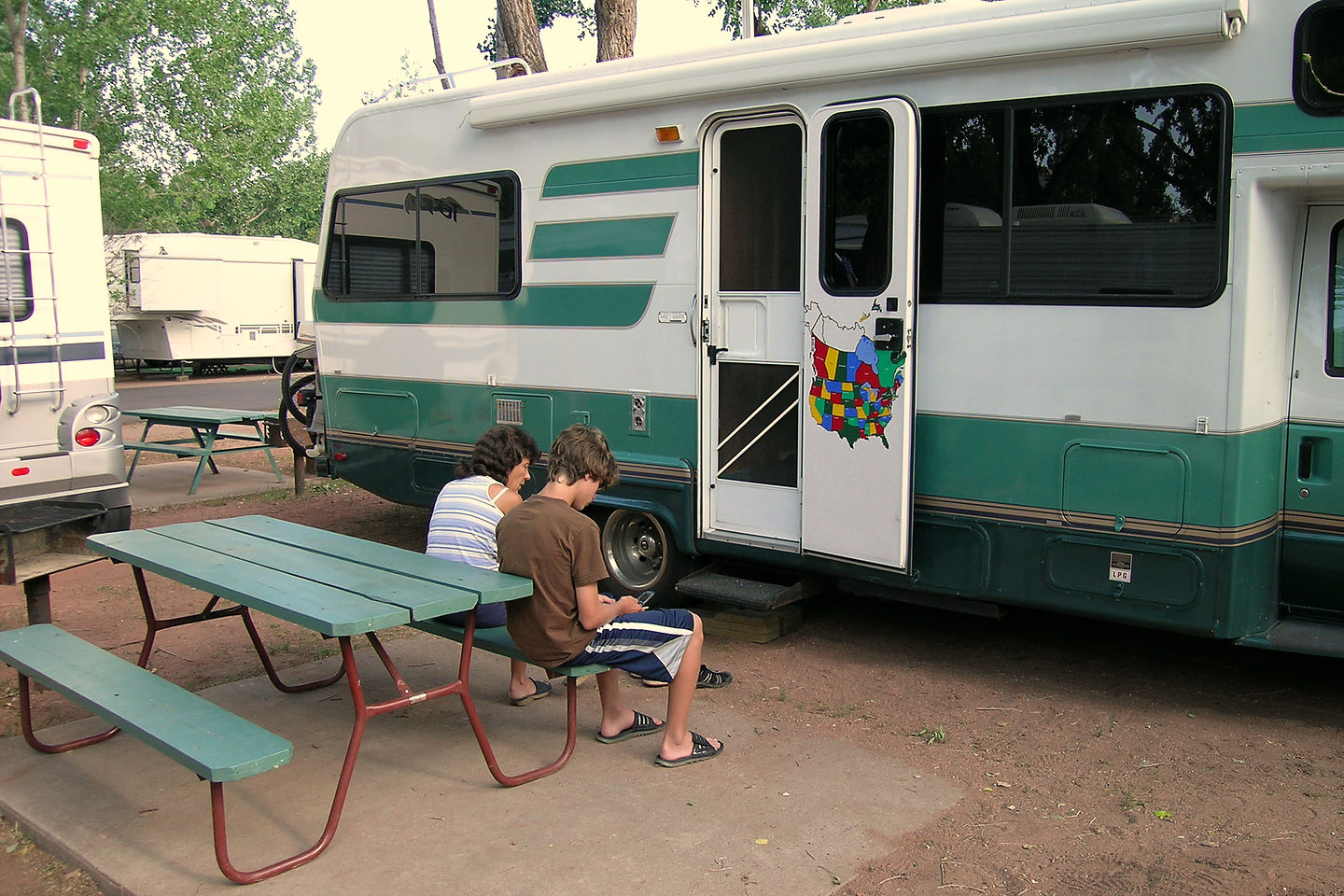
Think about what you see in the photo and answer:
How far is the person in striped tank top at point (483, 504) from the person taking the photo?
4.51 meters

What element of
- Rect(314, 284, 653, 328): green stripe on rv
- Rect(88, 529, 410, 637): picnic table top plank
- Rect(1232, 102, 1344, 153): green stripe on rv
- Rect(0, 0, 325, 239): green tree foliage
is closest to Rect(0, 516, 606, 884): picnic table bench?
Rect(88, 529, 410, 637): picnic table top plank

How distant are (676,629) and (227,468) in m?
9.34

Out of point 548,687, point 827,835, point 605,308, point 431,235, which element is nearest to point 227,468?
point 431,235

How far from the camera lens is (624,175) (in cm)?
607

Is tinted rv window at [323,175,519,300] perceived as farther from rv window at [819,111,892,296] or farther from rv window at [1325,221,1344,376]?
rv window at [1325,221,1344,376]

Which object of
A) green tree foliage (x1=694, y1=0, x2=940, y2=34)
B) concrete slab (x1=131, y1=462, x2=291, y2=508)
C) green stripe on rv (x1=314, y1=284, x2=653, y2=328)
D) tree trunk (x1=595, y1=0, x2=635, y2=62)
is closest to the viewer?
green stripe on rv (x1=314, y1=284, x2=653, y2=328)

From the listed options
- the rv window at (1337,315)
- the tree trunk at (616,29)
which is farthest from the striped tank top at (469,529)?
the tree trunk at (616,29)

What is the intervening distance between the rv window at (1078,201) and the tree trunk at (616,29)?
6975 mm

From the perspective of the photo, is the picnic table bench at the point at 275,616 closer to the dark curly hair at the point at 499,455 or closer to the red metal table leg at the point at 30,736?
the red metal table leg at the point at 30,736

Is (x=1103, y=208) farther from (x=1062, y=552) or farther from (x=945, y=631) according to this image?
(x=945, y=631)

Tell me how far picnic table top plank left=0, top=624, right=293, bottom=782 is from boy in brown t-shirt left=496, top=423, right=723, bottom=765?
0.97 m

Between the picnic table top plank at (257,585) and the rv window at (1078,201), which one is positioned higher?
the rv window at (1078,201)

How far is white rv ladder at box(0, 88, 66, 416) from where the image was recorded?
5.93 meters

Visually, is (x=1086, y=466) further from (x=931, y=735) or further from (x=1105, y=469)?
(x=931, y=735)
